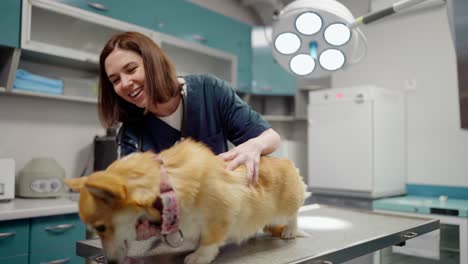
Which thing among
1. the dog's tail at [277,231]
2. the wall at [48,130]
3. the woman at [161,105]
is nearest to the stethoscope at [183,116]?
the woman at [161,105]

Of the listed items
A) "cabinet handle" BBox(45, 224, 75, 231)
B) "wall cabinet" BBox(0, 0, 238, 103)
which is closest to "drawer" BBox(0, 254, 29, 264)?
"cabinet handle" BBox(45, 224, 75, 231)

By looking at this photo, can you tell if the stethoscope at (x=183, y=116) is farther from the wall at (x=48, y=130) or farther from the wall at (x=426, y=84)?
the wall at (x=426, y=84)

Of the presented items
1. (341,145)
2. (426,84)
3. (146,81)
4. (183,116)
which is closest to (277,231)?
(183,116)

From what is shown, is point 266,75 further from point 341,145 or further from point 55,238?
point 55,238

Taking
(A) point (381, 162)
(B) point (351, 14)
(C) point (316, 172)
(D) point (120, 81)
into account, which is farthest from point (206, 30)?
(D) point (120, 81)

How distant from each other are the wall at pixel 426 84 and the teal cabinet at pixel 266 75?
822mm

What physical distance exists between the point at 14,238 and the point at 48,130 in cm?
97

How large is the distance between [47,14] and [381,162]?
2604 millimetres

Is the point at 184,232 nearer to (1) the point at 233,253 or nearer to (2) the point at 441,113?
(1) the point at 233,253

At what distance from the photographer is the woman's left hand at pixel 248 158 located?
3.22 feet

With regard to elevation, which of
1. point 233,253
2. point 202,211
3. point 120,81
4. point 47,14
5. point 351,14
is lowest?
point 233,253

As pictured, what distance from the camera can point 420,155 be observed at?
3.34m

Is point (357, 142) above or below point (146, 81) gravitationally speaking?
below

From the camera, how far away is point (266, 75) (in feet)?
12.6
